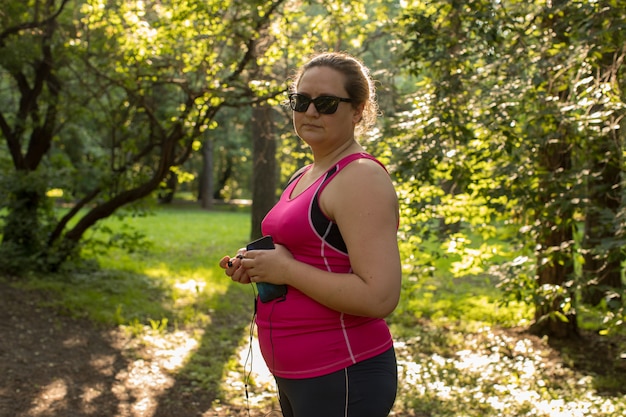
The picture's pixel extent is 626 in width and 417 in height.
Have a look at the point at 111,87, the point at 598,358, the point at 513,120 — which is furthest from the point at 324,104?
the point at 111,87

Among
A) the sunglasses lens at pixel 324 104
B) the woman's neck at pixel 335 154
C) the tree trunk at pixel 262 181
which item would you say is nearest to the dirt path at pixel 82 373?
the woman's neck at pixel 335 154

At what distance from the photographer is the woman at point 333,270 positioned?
1854mm

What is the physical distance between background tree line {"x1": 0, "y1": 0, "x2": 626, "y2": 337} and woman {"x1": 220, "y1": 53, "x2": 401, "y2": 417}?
293 centimetres

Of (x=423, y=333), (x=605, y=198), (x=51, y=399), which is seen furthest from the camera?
(x=423, y=333)

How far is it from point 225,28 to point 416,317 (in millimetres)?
4207

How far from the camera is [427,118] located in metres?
5.66

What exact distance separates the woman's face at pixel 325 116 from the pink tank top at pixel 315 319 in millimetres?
143

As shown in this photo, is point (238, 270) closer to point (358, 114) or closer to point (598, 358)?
point (358, 114)

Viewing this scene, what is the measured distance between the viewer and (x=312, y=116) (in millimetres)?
2100

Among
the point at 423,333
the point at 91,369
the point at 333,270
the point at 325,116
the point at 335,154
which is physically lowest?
the point at 91,369

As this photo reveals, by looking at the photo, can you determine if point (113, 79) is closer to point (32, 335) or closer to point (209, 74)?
point (209, 74)

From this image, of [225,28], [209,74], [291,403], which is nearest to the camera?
[291,403]

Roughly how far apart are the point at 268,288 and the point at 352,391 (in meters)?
0.38

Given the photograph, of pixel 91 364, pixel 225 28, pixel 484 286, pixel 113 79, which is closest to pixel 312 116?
pixel 91 364
